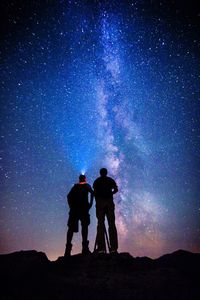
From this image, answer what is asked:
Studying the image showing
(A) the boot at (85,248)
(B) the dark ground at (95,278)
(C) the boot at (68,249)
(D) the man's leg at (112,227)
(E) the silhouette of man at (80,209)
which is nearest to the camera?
(B) the dark ground at (95,278)

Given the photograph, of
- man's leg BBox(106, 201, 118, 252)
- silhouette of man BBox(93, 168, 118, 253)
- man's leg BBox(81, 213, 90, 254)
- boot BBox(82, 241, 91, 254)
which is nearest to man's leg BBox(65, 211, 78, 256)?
man's leg BBox(81, 213, 90, 254)

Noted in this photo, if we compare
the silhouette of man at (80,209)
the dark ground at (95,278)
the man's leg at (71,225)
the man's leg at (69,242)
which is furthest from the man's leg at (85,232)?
the dark ground at (95,278)

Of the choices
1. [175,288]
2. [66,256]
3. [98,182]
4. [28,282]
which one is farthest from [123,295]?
[98,182]

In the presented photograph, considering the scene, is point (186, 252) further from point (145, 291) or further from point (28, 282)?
point (28, 282)

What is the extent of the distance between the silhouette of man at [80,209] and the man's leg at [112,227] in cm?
81

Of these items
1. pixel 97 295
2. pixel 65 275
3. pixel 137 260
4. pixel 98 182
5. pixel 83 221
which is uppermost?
pixel 98 182

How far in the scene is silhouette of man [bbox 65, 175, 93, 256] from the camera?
300 inches

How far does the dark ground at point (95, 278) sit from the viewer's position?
508 cm

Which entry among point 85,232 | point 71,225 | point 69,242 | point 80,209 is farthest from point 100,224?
point 69,242

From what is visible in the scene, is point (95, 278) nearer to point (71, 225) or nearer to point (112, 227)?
point (112, 227)

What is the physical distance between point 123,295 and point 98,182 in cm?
298

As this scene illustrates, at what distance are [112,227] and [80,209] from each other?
3.82 feet

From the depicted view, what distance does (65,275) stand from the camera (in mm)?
5859

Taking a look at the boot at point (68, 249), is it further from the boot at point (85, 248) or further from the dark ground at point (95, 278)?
the dark ground at point (95, 278)
